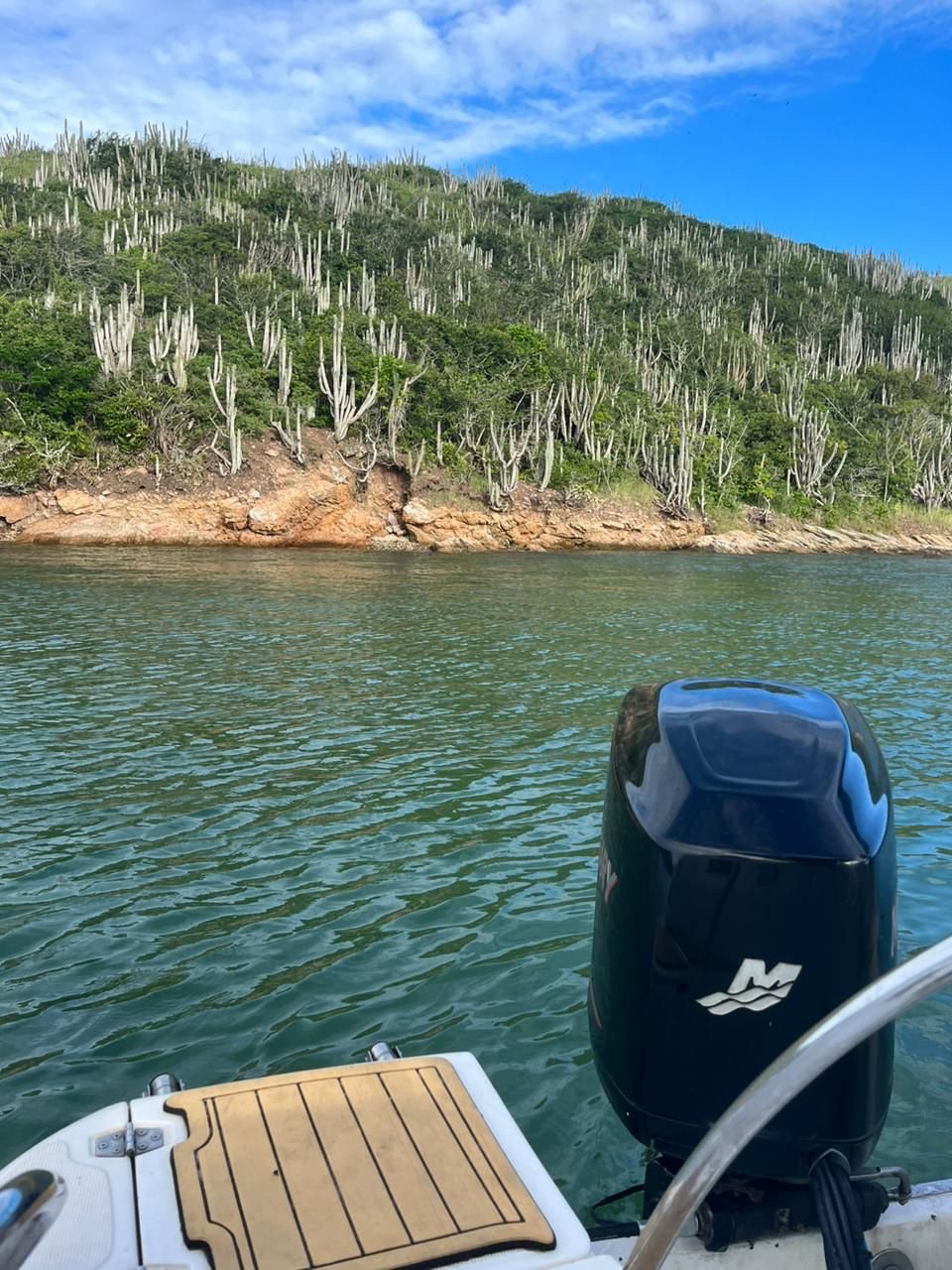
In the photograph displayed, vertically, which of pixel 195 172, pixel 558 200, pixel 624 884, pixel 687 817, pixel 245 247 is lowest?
pixel 624 884

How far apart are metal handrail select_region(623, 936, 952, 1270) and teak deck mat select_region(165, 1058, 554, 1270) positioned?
0.68 m

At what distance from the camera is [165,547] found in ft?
121

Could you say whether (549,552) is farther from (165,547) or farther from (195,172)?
(195,172)

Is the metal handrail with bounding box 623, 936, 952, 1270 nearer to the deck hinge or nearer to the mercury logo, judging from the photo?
the mercury logo

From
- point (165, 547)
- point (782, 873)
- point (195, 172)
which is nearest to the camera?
point (782, 873)

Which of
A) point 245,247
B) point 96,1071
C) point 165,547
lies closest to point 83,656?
point 96,1071

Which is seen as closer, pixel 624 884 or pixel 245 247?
pixel 624 884

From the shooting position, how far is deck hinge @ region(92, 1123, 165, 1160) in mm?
2396

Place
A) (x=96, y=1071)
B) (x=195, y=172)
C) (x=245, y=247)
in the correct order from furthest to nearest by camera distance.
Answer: (x=195, y=172), (x=245, y=247), (x=96, y=1071)

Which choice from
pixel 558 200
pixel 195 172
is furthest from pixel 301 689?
pixel 558 200

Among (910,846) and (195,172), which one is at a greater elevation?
(195,172)

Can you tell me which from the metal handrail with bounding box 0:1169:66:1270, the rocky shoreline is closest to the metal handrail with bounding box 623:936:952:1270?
the metal handrail with bounding box 0:1169:66:1270

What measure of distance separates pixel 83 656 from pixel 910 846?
35.6 feet

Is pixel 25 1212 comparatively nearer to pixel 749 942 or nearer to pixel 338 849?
pixel 749 942
